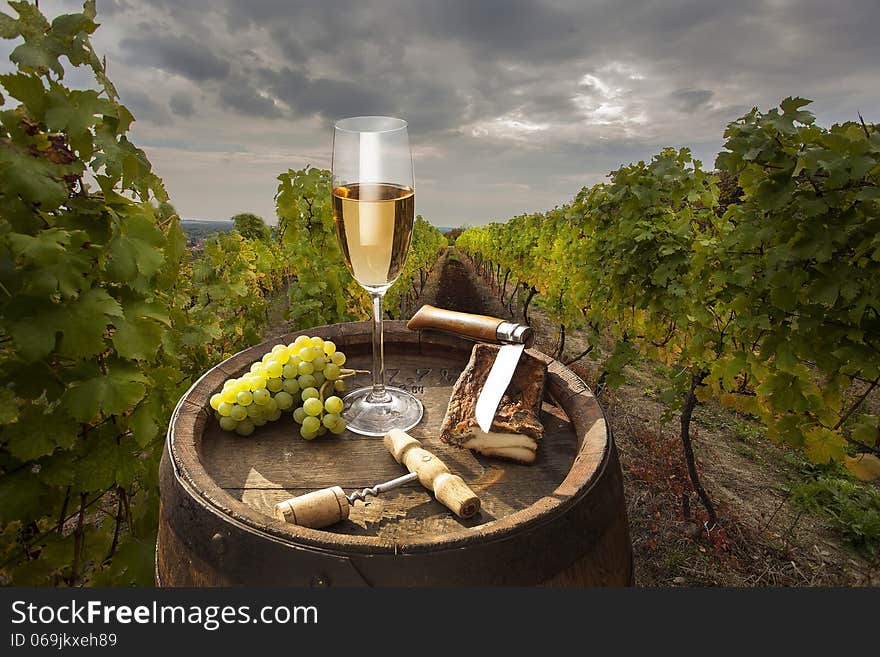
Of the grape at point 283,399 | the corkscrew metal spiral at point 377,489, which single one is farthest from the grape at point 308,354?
the corkscrew metal spiral at point 377,489

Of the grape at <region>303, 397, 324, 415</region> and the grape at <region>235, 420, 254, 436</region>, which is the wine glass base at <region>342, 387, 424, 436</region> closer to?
the grape at <region>303, 397, 324, 415</region>

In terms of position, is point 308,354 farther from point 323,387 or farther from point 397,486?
point 397,486

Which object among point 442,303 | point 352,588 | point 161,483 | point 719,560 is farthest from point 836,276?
point 442,303

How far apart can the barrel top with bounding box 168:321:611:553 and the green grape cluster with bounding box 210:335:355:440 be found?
38mm

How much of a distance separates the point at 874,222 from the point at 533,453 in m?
1.52

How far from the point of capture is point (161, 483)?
4.16ft

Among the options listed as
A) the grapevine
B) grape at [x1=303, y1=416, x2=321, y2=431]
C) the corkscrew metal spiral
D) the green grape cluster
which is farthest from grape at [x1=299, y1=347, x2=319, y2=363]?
the grapevine

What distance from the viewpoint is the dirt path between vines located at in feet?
12.0

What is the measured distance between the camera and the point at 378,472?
51.8 inches

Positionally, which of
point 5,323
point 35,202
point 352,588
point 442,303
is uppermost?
point 35,202

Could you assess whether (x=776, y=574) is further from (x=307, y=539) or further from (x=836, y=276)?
(x=307, y=539)

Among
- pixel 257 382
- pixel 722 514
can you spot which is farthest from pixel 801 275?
pixel 722 514

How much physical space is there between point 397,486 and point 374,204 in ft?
2.67

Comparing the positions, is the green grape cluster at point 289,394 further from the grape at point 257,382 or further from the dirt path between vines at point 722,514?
the dirt path between vines at point 722,514
